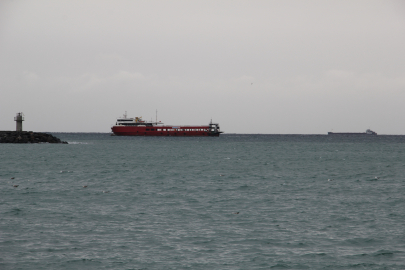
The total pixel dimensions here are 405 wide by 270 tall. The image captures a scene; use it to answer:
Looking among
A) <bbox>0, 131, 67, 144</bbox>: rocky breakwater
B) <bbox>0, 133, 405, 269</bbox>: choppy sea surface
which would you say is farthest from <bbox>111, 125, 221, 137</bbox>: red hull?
<bbox>0, 133, 405, 269</bbox>: choppy sea surface

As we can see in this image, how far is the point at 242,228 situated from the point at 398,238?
5.46 m

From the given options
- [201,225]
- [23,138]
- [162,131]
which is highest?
[162,131]

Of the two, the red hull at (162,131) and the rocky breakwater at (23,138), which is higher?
the red hull at (162,131)

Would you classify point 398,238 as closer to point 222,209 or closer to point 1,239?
point 222,209

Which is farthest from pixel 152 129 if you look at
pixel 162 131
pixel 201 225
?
pixel 201 225

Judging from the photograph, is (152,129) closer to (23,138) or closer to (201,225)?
(23,138)

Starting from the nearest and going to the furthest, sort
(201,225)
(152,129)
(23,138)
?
(201,225), (23,138), (152,129)

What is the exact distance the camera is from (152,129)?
512ft

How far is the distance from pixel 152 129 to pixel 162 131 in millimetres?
3923

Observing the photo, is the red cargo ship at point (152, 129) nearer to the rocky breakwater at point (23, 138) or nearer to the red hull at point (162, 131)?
the red hull at point (162, 131)

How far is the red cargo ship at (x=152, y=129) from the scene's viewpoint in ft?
506

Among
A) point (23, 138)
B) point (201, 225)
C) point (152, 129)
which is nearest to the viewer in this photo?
point (201, 225)

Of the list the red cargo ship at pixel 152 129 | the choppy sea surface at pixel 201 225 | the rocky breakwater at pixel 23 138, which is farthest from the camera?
the red cargo ship at pixel 152 129

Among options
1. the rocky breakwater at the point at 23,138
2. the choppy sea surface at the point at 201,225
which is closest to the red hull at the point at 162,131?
the rocky breakwater at the point at 23,138
